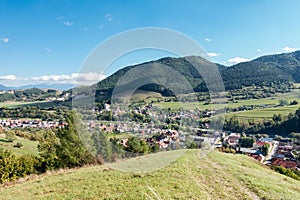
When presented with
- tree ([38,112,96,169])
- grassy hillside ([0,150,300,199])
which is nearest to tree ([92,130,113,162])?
grassy hillside ([0,150,300,199])

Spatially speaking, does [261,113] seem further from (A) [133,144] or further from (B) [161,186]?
(A) [133,144]

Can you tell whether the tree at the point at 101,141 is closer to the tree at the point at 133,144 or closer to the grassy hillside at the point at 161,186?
the tree at the point at 133,144

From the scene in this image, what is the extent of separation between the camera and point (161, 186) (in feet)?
30.0

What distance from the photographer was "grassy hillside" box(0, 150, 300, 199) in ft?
28.2

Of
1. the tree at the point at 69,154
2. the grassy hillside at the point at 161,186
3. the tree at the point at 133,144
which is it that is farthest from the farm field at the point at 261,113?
the tree at the point at 133,144

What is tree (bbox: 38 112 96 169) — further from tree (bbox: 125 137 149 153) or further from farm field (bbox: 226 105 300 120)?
farm field (bbox: 226 105 300 120)

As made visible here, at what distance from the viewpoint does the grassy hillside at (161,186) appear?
859 cm

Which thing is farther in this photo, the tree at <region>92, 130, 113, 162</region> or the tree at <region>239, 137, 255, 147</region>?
the tree at <region>239, 137, 255, 147</region>

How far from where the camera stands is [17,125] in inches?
3169

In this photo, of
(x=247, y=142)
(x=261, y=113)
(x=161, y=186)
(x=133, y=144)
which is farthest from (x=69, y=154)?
(x=261, y=113)

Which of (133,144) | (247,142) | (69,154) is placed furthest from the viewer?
(247,142)

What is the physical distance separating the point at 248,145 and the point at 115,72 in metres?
50.1

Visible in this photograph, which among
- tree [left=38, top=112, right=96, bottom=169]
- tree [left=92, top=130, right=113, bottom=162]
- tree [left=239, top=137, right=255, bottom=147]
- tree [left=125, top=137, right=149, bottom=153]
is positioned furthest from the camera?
tree [left=239, top=137, right=255, bottom=147]

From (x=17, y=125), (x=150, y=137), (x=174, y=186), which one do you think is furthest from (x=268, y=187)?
(x=17, y=125)
